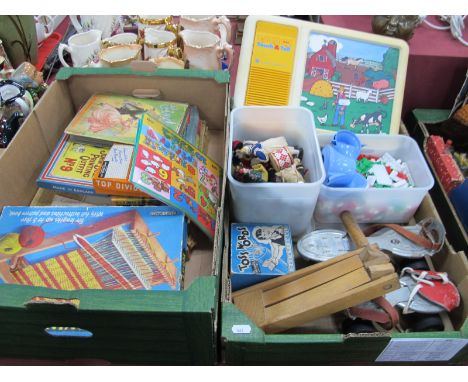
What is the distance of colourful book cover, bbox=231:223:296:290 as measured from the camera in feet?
2.22

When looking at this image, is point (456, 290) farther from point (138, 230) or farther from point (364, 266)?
point (138, 230)

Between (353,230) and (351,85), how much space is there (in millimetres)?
426

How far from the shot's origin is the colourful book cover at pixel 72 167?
2.38 ft

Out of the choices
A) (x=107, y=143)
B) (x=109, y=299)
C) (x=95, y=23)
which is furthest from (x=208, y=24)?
(x=109, y=299)

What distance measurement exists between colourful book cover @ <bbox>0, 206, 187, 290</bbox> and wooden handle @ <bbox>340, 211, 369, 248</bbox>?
33cm

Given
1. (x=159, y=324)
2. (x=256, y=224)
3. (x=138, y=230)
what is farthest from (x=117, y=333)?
(x=256, y=224)

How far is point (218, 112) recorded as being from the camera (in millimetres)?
980

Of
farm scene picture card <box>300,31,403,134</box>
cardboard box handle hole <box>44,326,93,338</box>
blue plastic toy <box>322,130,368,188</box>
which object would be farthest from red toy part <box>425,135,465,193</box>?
cardboard box handle hole <box>44,326,93,338</box>

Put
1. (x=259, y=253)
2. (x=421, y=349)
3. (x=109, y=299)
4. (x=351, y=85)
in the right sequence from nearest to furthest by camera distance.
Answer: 1. (x=109, y=299)
2. (x=421, y=349)
3. (x=259, y=253)
4. (x=351, y=85)

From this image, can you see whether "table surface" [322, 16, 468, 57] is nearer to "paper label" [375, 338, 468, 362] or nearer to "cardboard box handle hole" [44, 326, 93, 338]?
"paper label" [375, 338, 468, 362]

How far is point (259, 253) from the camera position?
71 cm

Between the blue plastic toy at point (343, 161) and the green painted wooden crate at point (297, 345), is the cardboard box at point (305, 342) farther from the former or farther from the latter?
the blue plastic toy at point (343, 161)

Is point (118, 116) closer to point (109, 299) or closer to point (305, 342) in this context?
point (109, 299)

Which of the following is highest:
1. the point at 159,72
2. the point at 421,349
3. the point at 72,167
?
the point at 159,72
